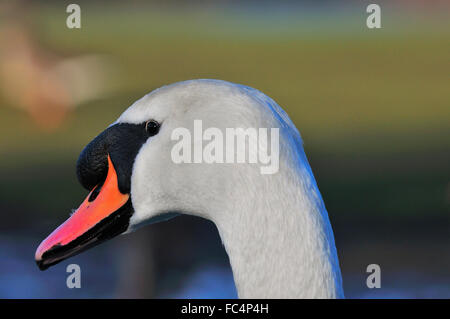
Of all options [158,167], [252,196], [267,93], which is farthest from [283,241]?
[267,93]

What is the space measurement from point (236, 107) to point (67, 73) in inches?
349

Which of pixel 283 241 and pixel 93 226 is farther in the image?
pixel 93 226

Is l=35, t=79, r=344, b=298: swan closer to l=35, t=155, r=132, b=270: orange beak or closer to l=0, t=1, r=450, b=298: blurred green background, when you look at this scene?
l=35, t=155, r=132, b=270: orange beak

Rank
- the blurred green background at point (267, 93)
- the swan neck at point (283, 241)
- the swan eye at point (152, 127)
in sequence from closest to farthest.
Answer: the swan neck at point (283, 241) < the swan eye at point (152, 127) < the blurred green background at point (267, 93)

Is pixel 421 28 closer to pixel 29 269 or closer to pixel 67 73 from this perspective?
pixel 67 73

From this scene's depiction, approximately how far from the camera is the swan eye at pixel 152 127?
1603mm

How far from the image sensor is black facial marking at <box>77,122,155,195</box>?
1635mm

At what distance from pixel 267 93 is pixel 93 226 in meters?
7.44

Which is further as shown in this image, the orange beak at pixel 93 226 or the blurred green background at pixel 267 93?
the blurred green background at pixel 267 93

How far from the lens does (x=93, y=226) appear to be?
5.49 ft

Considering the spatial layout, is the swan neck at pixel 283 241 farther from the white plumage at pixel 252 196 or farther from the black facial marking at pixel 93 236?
the black facial marking at pixel 93 236

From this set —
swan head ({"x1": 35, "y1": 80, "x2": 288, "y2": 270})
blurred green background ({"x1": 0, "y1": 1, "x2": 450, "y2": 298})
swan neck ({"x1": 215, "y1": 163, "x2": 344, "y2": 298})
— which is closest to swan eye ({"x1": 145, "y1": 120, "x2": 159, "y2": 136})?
swan head ({"x1": 35, "y1": 80, "x2": 288, "y2": 270})

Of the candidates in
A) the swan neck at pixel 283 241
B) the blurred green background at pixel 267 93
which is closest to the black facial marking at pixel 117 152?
the swan neck at pixel 283 241

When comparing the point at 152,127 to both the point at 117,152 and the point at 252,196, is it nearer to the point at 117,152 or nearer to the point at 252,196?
the point at 117,152
